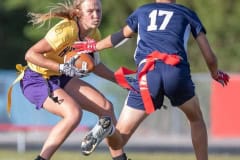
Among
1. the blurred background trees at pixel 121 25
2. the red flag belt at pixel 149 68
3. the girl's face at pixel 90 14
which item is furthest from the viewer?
the blurred background trees at pixel 121 25

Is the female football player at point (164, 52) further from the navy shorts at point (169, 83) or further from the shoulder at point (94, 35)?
the shoulder at point (94, 35)

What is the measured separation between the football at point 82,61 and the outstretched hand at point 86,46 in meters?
0.06

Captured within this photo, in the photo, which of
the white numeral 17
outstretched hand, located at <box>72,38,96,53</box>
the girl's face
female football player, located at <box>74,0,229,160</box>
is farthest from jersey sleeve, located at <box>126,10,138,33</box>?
the girl's face

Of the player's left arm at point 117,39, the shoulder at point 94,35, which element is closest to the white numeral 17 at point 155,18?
the player's left arm at point 117,39

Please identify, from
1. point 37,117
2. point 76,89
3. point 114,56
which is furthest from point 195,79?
point 76,89

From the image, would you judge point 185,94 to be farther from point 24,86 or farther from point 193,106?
point 24,86

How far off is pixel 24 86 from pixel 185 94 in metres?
1.80

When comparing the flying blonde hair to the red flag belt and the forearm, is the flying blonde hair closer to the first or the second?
the forearm

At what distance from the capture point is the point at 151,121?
23219 mm

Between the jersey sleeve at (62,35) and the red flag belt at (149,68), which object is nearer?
the red flag belt at (149,68)

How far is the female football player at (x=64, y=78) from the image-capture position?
34.3 ft

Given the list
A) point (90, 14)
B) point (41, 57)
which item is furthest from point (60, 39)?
point (90, 14)

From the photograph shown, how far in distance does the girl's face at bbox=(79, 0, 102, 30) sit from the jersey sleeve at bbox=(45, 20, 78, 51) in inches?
4.7

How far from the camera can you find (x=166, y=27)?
984cm
